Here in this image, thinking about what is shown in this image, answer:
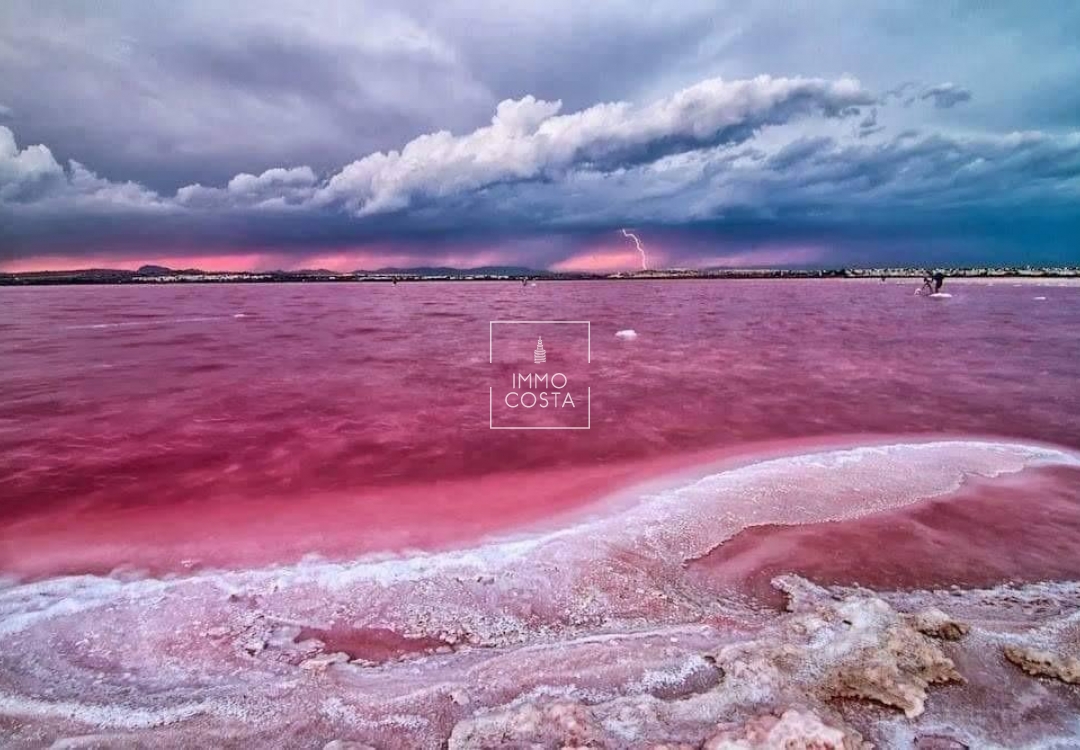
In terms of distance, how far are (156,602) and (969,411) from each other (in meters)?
13.5

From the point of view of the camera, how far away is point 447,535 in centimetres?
575

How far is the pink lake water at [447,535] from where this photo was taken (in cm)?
346

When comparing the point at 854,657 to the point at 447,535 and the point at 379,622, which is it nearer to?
the point at 379,622

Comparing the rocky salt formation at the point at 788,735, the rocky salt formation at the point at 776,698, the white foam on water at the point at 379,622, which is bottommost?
the white foam on water at the point at 379,622

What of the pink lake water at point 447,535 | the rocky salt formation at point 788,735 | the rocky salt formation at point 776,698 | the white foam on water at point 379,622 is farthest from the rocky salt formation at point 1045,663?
the white foam on water at point 379,622

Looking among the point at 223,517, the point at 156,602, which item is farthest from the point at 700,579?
the point at 223,517

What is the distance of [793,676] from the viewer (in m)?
3.48

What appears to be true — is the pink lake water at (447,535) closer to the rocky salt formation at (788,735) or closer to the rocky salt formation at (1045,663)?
the rocky salt formation at (1045,663)
